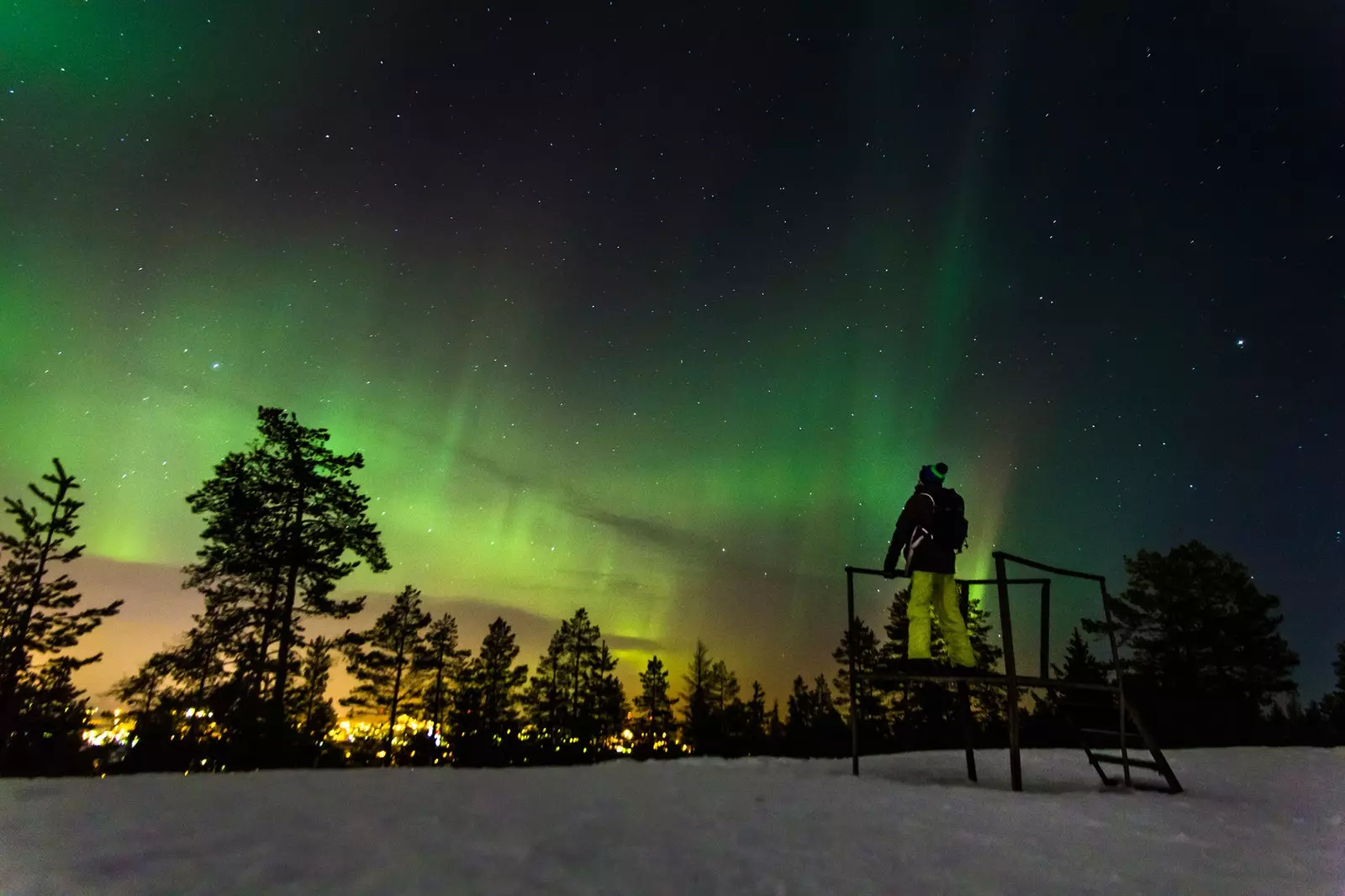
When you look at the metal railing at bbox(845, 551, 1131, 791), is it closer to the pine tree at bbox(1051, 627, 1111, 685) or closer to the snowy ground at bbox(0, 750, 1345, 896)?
the snowy ground at bbox(0, 750, 1345, 896)

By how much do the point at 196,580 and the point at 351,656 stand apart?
22942mm

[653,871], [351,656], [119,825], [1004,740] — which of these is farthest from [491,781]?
[351,656]

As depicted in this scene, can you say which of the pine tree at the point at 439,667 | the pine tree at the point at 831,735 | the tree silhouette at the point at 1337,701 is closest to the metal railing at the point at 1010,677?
the pine tree at the point at 831,735

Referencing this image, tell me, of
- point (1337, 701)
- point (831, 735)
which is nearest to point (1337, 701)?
point (1337, 701)

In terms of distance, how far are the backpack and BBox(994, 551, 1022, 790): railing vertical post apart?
0.88m

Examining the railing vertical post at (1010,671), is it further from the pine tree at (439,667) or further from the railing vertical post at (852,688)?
the pine tree at (439,667)

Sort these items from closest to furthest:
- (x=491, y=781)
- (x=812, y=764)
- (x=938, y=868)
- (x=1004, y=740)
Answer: (x=938, y=868), (x=491, y=781), (x=812, y=764), (x=1004, y=740)

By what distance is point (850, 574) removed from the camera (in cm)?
998

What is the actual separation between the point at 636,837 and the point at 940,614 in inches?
228

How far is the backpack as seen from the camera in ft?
29.1

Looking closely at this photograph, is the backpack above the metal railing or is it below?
above

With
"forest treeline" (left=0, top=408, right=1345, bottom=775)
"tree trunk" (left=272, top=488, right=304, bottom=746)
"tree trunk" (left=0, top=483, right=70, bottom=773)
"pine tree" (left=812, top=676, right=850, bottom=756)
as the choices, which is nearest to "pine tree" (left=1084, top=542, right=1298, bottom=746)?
"forest treeline" (left=0, top=408, right=1345, bottom=775)

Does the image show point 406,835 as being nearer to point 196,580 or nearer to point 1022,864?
point 1022,864

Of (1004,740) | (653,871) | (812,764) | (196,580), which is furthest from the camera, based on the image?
(196,580)
